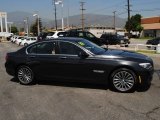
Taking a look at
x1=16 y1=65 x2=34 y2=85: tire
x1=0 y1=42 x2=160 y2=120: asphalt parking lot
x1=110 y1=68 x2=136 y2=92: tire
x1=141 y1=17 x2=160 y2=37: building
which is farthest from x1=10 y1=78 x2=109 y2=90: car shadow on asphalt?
x1=141 y1=17 x2=160 y2=37: building

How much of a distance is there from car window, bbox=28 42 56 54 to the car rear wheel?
0.62m

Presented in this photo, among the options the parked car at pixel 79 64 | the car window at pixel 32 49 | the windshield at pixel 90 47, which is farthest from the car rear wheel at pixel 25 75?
the windshield at pixel 90 47

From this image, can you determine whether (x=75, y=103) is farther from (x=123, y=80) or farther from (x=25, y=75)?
(x=25, y=75)

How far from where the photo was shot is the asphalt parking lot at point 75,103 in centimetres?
678

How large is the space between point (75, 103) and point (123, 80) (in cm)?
176

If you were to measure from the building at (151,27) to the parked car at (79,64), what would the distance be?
8406 cm

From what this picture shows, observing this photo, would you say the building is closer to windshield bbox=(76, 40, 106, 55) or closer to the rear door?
windshield bbox=(76, 40, 106, 55)

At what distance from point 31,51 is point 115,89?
Answer: 3164 millimetres

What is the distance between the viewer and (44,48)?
401 inches

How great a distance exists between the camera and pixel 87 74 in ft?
30.6

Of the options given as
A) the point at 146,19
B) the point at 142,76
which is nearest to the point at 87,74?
the point at 142,76

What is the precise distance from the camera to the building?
92.4 metres

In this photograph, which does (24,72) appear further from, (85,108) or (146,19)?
(146,19)

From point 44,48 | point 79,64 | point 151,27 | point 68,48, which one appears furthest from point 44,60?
point 151,27
